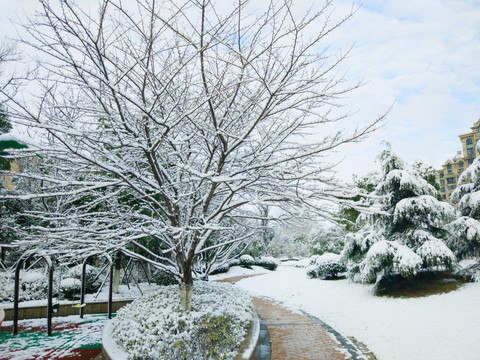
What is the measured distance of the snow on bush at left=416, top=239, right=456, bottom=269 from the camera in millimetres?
9750

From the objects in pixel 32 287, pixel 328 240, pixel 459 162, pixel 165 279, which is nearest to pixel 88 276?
pixel 32 287

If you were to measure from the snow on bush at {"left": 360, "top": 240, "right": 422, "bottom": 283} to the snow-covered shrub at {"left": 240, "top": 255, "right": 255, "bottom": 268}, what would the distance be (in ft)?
46.5

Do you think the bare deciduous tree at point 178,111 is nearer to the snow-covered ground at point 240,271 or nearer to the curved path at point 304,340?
the curved path at point 304,340

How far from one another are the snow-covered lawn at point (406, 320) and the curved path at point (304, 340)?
0.42 metres

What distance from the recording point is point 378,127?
13.3 feet

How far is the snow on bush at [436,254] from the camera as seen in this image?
9.75 m

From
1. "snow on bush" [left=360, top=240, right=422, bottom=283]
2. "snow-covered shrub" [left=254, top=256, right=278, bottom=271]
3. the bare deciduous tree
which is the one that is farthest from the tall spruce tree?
"snow-covered shrub" [left=254, top=256, right=278, bottom=271]

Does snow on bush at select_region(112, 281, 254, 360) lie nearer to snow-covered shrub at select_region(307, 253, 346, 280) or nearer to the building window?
snow-covered shrub at select_region(307, 253, 346, 280)

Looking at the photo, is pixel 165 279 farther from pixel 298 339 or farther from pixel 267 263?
pixel 267 263

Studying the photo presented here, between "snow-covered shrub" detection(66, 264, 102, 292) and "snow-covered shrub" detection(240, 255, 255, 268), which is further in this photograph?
"snow-covered shrub" detection(240, 255, 255, 268)

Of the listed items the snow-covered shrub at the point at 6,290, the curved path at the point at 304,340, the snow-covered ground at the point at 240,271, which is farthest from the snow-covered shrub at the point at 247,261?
the snow-covered shrub at the point at 6,290

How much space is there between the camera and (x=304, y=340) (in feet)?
20.6

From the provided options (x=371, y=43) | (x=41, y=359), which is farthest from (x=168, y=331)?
(x=371, y=43)

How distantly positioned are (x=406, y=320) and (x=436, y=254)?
10.8 ft
